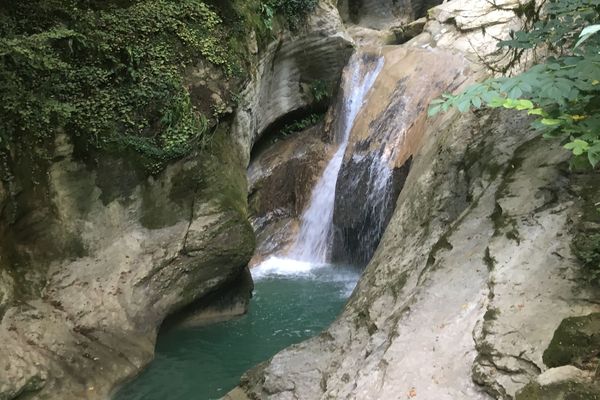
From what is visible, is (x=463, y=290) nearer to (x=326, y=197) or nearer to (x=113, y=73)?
(x=113, y=73)

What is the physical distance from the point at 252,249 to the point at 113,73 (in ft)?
9.31

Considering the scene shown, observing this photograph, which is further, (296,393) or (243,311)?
(243,311)

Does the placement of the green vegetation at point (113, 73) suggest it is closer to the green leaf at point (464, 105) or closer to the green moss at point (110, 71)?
the green moss at point (110, 71)

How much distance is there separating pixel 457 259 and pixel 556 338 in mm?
1318

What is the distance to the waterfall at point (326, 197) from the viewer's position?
1038 cm

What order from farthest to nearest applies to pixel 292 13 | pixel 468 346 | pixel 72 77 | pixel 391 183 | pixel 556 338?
1. pixel 292 13
2. pixel 391 183
3. pixel 72 77
4. pixel 468 346
5. pixel 556 338

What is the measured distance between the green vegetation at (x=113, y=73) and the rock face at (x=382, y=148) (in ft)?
11.5

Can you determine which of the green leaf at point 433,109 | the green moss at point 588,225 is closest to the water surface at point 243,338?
the green moss at point 588,225

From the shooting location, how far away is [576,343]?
8.96ft

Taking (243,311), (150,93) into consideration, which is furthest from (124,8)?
(243,311)

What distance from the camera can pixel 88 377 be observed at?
17.2 ft

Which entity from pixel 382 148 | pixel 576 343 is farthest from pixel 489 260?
pixel 382 148

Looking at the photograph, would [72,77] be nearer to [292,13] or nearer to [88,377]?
[88,377]

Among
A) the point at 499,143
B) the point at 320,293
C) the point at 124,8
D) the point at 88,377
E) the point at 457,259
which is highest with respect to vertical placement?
the point at 124,8
